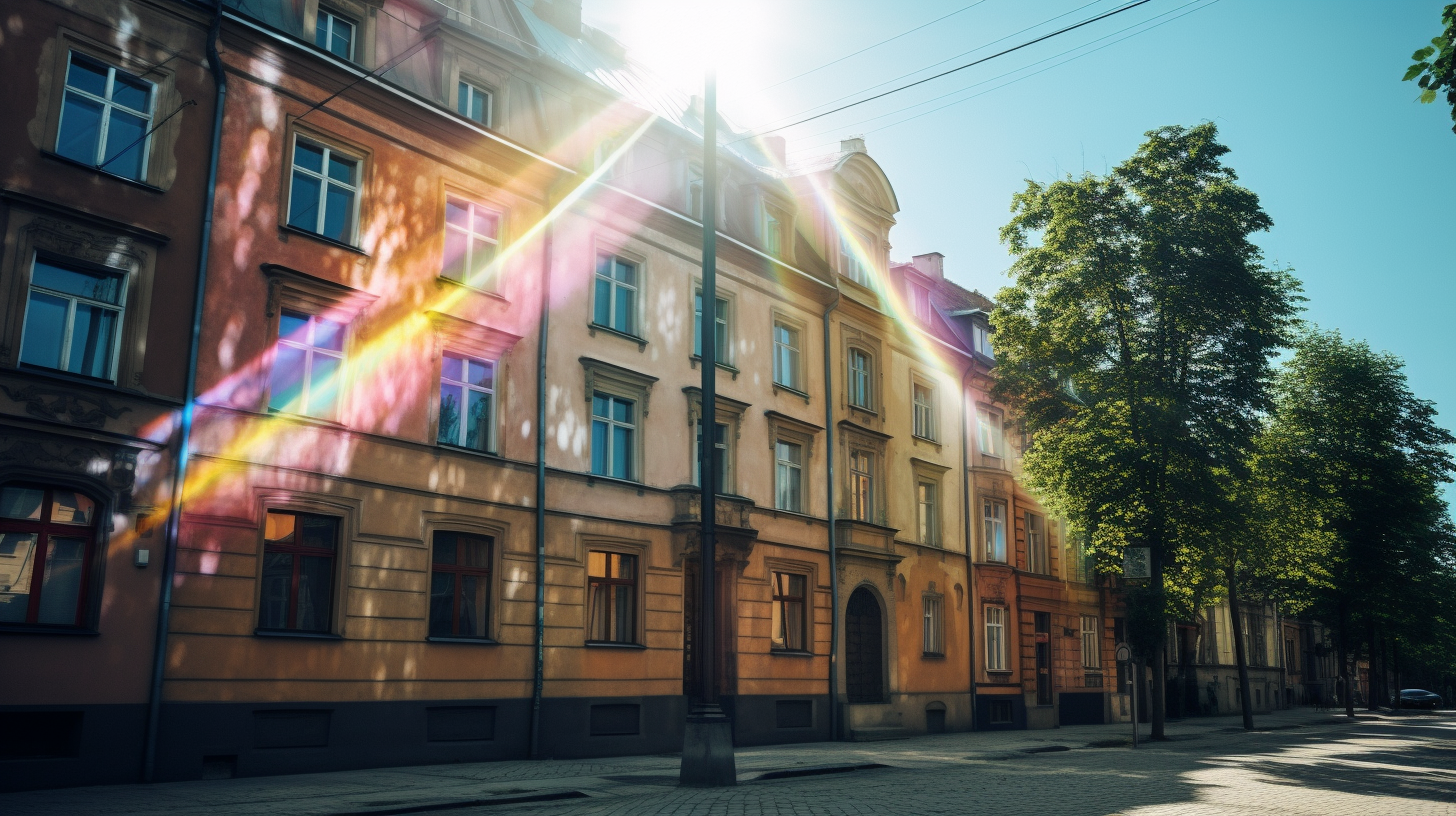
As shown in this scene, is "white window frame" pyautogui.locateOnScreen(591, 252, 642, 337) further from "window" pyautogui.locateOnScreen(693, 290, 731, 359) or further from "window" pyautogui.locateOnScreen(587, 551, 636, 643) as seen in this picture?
"window" pyautogui.locateOnScreen(587, 551, 636, 643)

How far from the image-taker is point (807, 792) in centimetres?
1405

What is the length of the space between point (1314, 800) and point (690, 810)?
8330 mm

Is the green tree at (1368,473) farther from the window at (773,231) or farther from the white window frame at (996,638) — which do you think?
the window at (773,231)

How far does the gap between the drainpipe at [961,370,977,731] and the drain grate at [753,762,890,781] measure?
53.0 ft

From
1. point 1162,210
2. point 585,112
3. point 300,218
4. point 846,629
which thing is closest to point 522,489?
point 300,218

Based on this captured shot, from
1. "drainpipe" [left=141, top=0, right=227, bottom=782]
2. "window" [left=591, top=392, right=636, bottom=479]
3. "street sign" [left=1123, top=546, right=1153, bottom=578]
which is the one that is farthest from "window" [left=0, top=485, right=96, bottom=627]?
"street sign" [left=1123, top=546, right=1153, bottom=578]

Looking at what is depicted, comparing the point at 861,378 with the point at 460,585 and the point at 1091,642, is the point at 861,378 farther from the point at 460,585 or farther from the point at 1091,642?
the point at 1091,642

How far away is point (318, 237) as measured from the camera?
58.0 ft

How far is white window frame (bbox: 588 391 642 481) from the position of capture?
73.6 ft

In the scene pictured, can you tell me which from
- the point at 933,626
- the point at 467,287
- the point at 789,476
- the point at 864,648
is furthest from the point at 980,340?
the point at 467,287

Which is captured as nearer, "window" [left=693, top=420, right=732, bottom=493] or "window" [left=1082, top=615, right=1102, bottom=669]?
"window" [left=693, top=420, right=732, bottom=493]

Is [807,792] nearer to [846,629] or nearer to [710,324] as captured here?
[710,324]

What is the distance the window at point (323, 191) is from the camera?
17.8 meters

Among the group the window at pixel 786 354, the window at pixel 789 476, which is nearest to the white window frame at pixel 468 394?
the window at pixel 789 476
